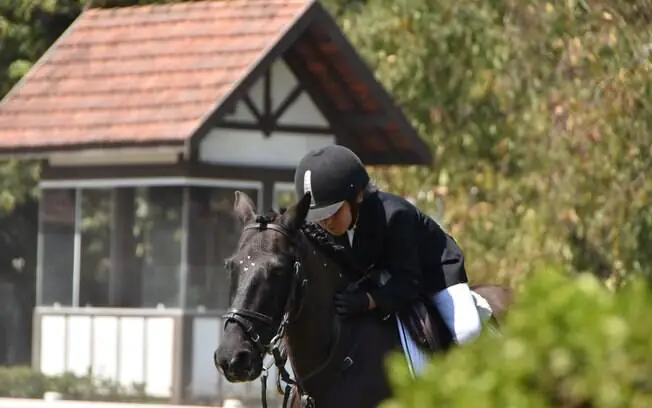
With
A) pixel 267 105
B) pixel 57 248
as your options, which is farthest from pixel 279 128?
pixel 57 248

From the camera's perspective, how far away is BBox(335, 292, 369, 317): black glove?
775 centimetres

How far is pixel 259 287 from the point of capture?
7.36m

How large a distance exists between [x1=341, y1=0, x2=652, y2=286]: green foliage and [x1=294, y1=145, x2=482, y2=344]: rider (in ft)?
35.0

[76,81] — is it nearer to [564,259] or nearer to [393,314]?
[564,259]

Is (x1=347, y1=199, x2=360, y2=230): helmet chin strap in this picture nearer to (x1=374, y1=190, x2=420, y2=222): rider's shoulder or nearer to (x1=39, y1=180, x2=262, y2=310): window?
(x1=374, y1=190, x2=420, y2=222): rider's shoulder

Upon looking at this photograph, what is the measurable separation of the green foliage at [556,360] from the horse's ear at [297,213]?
3.66 metres

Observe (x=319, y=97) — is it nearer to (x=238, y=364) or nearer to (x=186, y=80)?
(x=186, y=80)

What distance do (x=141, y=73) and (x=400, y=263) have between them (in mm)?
16584

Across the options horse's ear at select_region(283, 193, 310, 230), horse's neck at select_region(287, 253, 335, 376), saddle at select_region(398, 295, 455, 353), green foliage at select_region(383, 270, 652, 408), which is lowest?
saddle at select_region(398, 295, 455, 353)

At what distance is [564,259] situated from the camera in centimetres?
2078

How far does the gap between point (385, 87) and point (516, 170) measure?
2254 millimetres

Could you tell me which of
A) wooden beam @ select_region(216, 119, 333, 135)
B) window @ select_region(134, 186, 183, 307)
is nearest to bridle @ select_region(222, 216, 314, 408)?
window @ select_region(134, 186, 183, 307)

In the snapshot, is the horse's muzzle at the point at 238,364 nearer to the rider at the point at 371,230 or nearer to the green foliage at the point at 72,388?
the rider at the point at 371,230

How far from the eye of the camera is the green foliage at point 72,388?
2256cm
